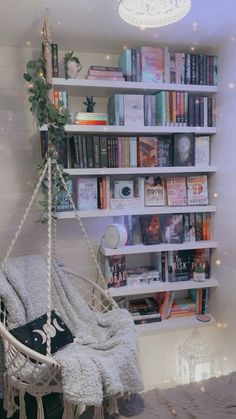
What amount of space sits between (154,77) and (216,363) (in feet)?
6.26

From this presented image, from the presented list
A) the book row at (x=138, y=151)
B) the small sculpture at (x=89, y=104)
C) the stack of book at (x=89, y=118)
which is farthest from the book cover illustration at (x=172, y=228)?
the small sculpture at (x=89, y=104)

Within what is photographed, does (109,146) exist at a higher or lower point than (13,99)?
lower

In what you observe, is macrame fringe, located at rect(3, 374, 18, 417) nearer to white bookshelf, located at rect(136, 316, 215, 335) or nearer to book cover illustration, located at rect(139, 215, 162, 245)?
white bookshelf, located at rect(136, 316, 215, 335)

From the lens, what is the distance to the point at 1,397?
1759 millimetres

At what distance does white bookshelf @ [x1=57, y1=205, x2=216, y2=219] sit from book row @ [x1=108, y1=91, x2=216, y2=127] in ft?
1.91

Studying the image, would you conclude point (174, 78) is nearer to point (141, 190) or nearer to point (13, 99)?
point (141, 190)

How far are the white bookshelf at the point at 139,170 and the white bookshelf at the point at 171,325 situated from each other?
1.10 meters

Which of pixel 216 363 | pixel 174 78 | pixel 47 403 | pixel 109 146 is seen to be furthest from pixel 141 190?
pixel 47 403

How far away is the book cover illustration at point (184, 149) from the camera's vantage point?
7.61 ft

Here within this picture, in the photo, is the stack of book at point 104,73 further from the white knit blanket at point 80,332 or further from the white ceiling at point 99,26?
the white knit blanket at point 80,332

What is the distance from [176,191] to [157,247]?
432 millimetres

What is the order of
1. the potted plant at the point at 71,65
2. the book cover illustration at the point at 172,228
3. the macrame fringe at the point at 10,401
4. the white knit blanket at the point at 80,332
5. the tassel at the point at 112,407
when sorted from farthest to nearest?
the book cover illustration at the point at 172,228 → the potted plant at the point at 71,65 → the macrame fringe at the point at 10,401 → the tassel at the point at 112,407 → the white knit blanket at the point at 80,332

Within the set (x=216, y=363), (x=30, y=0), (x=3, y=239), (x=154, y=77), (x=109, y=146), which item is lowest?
(x=216, y=363)

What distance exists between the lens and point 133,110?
2219 mm
